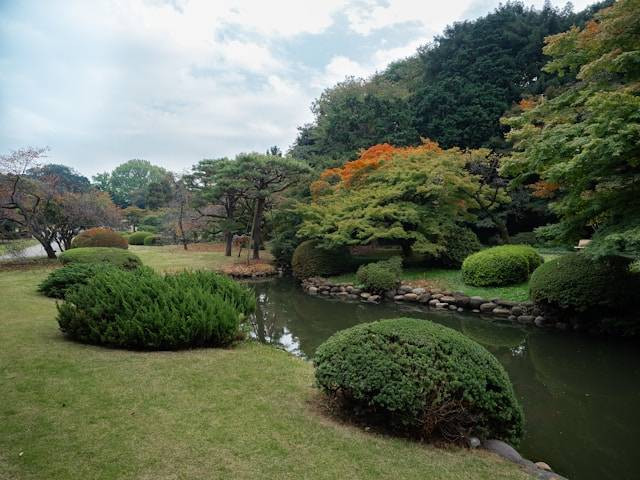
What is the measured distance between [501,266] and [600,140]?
19.0 feet

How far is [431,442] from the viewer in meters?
3.16

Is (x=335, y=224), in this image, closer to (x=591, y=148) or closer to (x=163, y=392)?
(x=591, y=148)

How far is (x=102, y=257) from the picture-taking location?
37.5ft

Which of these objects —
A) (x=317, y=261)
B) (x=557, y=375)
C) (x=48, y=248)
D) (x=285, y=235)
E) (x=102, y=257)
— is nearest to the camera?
(x=557, y=375)

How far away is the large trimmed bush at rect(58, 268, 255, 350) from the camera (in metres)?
5.11

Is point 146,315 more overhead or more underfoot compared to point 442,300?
more overhead

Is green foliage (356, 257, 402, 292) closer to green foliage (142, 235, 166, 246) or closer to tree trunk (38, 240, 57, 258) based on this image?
tree trunk (38, 240, 57, 258)

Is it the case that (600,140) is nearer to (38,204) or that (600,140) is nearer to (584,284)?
(584,284)

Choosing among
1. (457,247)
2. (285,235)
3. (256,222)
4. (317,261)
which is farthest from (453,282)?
(256,222)

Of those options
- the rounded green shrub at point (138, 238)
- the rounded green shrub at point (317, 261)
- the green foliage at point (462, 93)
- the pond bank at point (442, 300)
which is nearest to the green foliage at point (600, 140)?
the pond bank at point (442, 300)

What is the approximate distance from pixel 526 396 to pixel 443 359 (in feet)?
9.34

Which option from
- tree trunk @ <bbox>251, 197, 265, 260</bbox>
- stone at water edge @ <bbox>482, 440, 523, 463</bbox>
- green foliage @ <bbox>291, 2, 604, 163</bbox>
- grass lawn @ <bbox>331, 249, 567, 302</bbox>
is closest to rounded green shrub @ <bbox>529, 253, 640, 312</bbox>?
grass lawn @ <bbox>331, 249, 567, 302</bbox>

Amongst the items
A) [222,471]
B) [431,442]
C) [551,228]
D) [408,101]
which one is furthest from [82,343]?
[408,101]

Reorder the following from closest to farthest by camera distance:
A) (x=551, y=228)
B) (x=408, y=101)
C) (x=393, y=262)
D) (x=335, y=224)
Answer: (x=551, y=228) < (x=393, y=262) < (x=335, y=224) < (x=408, y=101)
